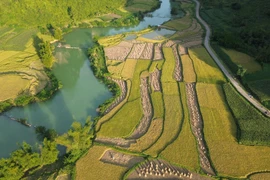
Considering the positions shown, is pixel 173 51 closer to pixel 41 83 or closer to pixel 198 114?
pixel 198 114

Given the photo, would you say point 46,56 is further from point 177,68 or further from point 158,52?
point 177,68

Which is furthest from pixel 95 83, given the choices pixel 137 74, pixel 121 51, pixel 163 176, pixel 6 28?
pixel 6 28

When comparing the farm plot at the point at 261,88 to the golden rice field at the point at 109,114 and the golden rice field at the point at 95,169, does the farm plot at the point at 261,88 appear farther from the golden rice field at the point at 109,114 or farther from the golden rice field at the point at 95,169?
the golden rice field at the point at 95,169

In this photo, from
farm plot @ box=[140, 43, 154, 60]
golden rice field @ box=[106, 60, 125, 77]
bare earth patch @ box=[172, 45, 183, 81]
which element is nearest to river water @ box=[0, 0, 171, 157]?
golden rice field @ box=[106, 60, 125, 77]

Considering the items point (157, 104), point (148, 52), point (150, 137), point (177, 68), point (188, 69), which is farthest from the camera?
point (148, 52)

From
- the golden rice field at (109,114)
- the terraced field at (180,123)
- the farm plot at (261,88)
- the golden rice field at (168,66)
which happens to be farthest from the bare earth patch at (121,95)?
the farm plot at (261,88)

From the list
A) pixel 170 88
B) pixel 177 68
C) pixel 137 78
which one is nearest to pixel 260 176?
pixel 170 88
